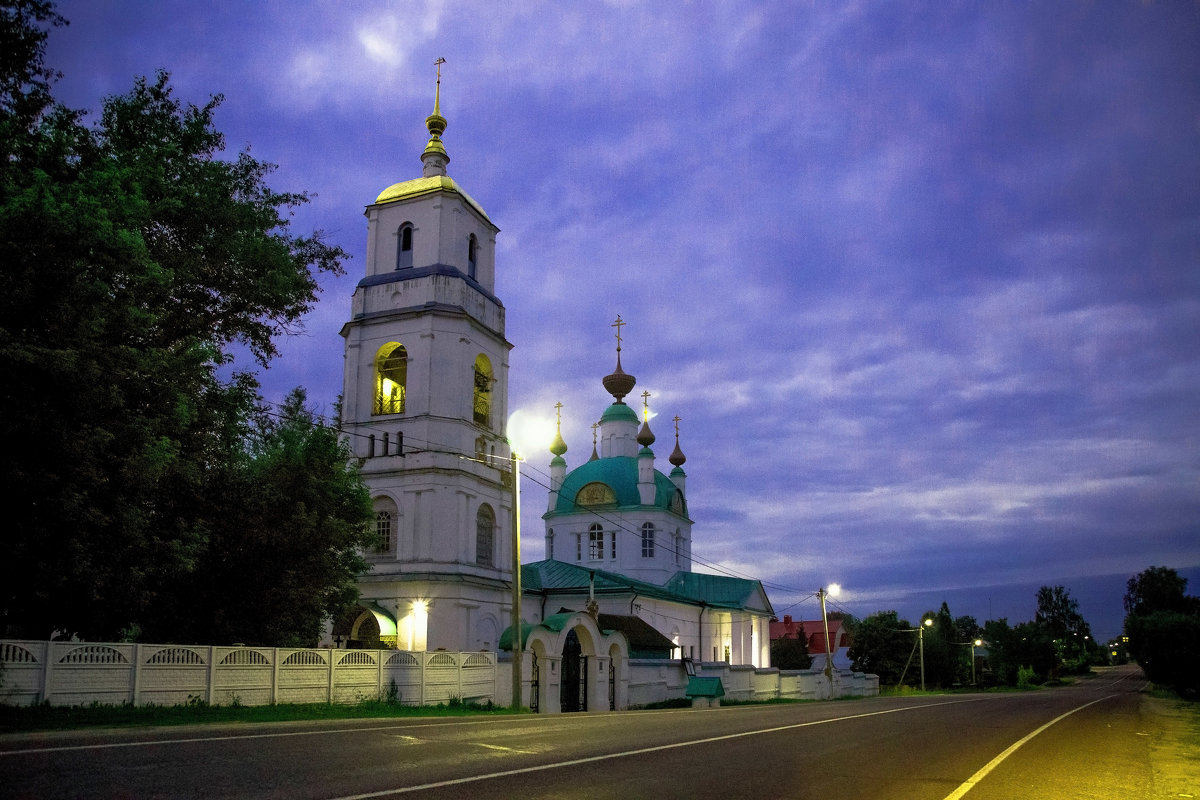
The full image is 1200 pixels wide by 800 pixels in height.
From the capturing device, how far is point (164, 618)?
851 inches

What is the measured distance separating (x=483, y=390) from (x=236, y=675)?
21868 mm

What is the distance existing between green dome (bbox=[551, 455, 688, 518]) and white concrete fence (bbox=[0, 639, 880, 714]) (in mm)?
31649

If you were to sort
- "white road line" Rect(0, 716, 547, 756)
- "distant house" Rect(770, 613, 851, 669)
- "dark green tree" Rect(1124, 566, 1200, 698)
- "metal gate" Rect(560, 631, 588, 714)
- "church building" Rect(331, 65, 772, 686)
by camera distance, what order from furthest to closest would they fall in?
"distant house" Rect(770, 613, 851, 669) < "dark green tree" Rect(1124, 566, 1200, 698) < "church building" Rect(331, 65, 772, 686) < "metal gate" Rect(560, 631, 588, 714) < "white road line" Rect(0, 716, 547, 756)

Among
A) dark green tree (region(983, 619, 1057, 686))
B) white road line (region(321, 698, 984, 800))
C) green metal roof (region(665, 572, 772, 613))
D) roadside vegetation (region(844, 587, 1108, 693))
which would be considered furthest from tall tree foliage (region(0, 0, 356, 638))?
dark green tree (region(983, 619, 1057, 686))

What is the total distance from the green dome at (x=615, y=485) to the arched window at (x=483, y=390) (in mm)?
21051

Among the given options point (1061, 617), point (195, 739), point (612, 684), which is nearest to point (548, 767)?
A: point (195, 739)

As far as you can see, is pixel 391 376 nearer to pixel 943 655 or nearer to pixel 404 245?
pixel 404 245

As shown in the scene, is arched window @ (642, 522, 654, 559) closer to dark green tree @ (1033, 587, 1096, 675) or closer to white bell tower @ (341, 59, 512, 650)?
white bell tower @ (341, 59, 512, 650)

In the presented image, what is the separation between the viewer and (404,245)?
127 ft

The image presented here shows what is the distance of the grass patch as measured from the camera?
13.3 meters

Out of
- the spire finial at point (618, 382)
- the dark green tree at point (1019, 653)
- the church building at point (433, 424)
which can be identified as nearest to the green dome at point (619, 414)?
the spire finial at point (618, 382)

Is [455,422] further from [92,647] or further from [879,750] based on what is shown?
[879,750]

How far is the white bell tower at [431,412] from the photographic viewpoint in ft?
117

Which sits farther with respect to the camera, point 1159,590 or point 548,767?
point 1159,590
